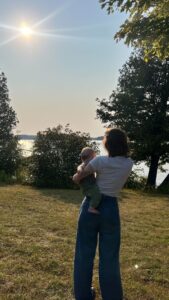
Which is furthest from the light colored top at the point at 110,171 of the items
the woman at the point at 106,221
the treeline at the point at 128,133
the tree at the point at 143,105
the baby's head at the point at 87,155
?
the tree at the point at 143,105

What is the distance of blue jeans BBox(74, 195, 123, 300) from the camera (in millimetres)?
4738

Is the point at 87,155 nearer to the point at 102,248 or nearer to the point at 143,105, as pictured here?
the point at 102,248

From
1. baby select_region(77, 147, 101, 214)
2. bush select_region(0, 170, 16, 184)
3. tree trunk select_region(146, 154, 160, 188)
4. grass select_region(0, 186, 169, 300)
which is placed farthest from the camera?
tree trunk select_region(146, 154, 160, 188)

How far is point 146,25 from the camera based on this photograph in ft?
26.4

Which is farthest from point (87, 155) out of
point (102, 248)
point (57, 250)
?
point (57, 250)

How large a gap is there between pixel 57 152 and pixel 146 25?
1115 centimetres

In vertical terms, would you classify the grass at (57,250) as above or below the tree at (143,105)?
below

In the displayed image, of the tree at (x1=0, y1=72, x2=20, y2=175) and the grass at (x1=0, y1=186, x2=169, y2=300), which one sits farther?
the tree at (x1=0, y1=72, x2=20, y2=175)

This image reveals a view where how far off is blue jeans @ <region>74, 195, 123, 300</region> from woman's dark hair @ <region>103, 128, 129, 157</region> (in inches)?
19.5

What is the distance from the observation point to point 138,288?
224 inches

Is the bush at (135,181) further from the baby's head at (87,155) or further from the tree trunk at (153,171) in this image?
the baby's head at (87,155)

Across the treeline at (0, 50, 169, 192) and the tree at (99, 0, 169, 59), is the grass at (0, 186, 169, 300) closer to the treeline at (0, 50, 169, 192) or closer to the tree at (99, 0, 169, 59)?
the tree at (99, 0, 169, 59)

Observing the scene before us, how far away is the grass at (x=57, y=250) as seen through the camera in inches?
219

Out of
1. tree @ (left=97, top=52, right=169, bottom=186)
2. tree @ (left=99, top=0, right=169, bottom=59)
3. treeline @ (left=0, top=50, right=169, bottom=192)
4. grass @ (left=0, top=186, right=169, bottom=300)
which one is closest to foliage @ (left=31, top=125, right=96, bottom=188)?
treeline @ (left=0, top=50, right=169, bottom=192)
